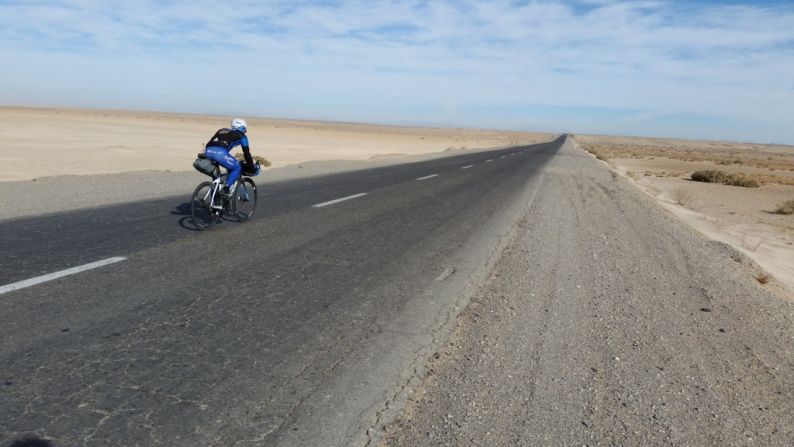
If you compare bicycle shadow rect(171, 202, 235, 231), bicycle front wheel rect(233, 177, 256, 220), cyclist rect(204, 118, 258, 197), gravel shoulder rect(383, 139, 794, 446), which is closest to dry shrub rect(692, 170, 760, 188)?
gravel shoulder rect(383, 139, 794, 446)

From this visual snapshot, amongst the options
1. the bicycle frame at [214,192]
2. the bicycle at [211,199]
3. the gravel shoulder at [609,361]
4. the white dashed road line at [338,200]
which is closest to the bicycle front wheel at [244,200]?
the bicycle at [211,199]

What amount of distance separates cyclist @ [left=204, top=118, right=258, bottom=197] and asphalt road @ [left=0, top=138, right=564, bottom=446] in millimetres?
708

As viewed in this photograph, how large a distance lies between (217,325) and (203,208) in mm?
4213

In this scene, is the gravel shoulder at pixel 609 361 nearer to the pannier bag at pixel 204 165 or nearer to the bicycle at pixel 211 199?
the bicycle at pixel 211 199

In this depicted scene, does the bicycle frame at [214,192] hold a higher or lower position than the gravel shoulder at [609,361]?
higher

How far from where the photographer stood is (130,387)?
3.26 metres

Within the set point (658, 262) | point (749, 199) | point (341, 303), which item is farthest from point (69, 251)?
point (749, 199)

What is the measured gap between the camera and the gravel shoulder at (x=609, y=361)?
320 cm

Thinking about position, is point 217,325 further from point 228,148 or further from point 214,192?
point 228,148

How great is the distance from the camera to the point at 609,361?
4.13 m

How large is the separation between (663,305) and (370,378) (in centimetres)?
360

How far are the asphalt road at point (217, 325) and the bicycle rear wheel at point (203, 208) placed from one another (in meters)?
0.18

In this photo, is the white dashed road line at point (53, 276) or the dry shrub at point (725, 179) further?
the dry shrub at point (725, 179)

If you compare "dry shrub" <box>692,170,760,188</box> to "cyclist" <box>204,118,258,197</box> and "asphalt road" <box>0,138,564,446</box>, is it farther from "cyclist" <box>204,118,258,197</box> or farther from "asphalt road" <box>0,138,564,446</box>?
"cyclist" <box>204,118,258,197</box>
